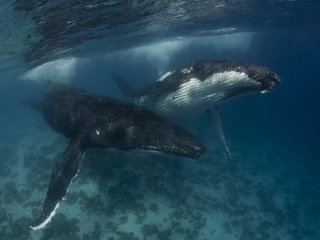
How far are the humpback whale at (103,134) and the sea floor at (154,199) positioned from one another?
5288mm

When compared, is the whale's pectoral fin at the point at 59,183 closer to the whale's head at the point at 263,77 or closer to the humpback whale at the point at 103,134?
the humpback whale at the point at 103,134

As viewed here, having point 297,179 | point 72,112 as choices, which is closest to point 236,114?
point 297,179

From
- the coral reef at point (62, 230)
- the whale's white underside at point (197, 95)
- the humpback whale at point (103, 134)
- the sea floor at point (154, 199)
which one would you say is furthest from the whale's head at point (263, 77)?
the coral reef at point (62, 230)

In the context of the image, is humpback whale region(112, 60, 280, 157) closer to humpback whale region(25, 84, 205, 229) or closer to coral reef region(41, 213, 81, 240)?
humpback whale region(25, 84, 205, 229)

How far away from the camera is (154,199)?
17.6 metres

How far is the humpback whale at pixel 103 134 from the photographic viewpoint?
10070 millimetres

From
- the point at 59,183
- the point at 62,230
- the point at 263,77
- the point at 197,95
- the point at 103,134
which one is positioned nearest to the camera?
the point at 263,77

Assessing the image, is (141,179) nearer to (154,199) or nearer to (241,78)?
(154,199)

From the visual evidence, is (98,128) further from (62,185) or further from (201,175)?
(201,175)

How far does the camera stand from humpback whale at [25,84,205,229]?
10.1 m

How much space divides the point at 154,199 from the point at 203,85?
8.98m

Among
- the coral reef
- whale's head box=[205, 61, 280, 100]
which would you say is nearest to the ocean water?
the coral reef

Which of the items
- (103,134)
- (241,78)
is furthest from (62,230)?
(241,78)

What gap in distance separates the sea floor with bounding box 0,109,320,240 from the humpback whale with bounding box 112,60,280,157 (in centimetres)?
578
